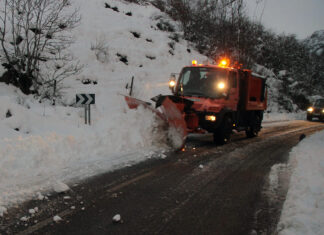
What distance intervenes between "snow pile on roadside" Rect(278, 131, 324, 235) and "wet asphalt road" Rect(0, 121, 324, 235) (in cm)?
16

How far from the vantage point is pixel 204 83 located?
8938 mm

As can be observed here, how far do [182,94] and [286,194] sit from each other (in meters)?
4.82

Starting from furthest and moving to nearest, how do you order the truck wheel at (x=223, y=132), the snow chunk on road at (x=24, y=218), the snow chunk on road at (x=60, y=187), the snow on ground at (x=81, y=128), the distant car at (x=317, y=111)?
the distant car at (x=317, y=111), the truck wheel at (x=223, y=132), the snow on ground at (x=81, y=128), the snow chunk on road at (x=60, y=187), the snow chunk on road at (x=24, y=218)

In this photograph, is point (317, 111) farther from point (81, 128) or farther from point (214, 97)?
point (81, 128)

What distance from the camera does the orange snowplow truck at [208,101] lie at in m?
8.16

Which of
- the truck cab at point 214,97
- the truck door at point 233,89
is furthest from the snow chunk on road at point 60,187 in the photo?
the truck door at point 233,89

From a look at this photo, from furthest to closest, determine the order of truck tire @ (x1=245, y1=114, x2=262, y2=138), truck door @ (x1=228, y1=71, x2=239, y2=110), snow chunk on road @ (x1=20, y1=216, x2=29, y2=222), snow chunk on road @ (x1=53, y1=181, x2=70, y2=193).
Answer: truck tire @ (x1=245, y1=114, x2=262, y2=138), truck door @ (x1=228, y1=71, x2=239, y2=110), snow chunk on road @ (x1=53, y1=181, x2=70, y2=193), snow chunk on road @ (x1=20, y1=216, x2=29, y2=222)

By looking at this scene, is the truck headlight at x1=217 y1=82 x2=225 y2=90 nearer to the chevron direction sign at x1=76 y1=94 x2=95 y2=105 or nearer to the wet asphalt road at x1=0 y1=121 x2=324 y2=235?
the wet asphalt road at x1=0 y1=121 x2=324 y2=235

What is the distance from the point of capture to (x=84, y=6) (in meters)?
22.6

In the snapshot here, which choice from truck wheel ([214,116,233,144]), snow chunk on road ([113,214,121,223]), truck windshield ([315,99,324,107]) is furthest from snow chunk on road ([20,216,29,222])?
truck windshield ([315,99,324,107])

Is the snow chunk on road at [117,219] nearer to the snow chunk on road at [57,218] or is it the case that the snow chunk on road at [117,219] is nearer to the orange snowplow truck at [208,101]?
the snow chunk on road at [57,218]

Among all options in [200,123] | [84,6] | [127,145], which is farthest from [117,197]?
[84,6]

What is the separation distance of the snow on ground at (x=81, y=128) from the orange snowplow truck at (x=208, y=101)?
762 millimetres

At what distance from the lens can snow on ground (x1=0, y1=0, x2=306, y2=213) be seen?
535cm
